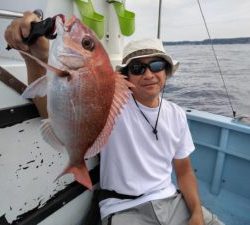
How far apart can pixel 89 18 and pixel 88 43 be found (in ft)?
2.81

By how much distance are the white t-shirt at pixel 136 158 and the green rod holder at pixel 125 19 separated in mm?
536

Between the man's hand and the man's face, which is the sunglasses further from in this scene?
the man's hand

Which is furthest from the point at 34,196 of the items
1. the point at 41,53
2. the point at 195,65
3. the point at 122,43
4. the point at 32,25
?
the point at 195,65

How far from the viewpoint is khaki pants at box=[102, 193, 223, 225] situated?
1996 mm

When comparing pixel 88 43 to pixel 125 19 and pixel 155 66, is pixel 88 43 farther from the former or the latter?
pixel 125 19

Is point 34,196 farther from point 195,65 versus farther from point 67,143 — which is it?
point 195,65

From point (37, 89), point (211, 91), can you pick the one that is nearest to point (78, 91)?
point (37, 89)

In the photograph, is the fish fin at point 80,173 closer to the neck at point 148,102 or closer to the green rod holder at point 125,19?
the neck at point 148,102

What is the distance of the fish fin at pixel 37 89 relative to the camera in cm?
109

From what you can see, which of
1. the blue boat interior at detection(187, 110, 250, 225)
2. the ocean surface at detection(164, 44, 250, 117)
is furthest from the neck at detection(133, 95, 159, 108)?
the ocean surface at detection(164, 44, 250, 117)

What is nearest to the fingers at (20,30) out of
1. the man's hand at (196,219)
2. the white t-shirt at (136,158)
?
the white t-shirt at (136,158)

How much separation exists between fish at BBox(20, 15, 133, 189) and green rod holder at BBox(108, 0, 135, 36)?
44.0 inches

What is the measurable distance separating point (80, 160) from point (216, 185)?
103 inches

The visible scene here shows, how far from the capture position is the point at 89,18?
1.86 metres
